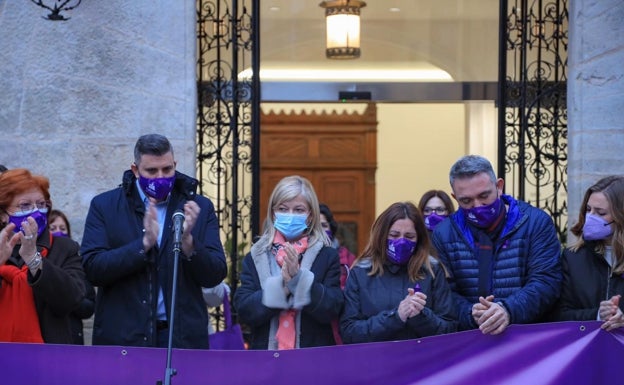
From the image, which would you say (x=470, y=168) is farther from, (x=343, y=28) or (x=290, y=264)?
(x=343, y=28)

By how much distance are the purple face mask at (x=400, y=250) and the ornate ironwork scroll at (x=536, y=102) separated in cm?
314

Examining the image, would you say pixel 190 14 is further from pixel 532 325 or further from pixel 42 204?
pixel 532 325

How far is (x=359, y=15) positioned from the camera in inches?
364

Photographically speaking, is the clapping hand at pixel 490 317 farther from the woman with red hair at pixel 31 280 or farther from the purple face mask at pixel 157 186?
the woman with red hair at pixel 31 280

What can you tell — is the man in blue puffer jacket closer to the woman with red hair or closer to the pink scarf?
the pink scarf

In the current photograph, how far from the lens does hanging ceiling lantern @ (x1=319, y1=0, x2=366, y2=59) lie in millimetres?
9189

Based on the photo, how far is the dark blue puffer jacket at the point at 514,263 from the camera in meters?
5.30

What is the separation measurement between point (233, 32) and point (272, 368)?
400cm

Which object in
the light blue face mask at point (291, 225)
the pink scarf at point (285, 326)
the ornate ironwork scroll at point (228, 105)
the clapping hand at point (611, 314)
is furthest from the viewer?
the ornate ironwork scroll at point (228, 105)

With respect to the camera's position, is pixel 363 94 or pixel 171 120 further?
pixel 363 94

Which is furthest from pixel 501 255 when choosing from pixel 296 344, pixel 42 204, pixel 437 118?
pixel 437 118

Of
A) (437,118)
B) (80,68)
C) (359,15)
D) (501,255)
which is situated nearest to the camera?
(501,255)

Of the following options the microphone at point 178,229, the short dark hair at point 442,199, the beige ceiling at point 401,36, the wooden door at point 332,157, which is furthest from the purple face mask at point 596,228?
the wooden door at point 332,157

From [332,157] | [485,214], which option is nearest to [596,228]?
[485,214]
